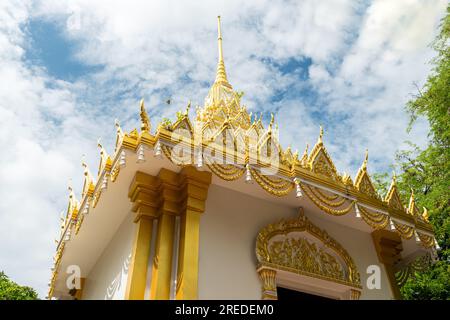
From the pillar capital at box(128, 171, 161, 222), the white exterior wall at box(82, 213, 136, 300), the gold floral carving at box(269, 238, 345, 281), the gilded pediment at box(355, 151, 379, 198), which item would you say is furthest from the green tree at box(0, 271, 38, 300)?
the gilded pediment at box(355, 151, 379, 198)

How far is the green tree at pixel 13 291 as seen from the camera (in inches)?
576

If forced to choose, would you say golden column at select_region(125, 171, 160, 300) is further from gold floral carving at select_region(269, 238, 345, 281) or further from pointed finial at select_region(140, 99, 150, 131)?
gold floral carving at select_region(269, 238, 345, 281)

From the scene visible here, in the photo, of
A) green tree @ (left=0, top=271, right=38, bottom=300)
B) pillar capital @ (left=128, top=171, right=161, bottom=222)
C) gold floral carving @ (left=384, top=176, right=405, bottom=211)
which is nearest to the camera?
pillar capital @ (left=128, top=171, right=161, bottom=222)

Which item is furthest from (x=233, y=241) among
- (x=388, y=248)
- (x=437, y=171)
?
(x=437, y=171)

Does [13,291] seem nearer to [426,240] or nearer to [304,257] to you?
[304,257]

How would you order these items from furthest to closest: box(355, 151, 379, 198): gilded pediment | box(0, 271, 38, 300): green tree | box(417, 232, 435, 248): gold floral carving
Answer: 1. box(0, 271, 38, 300): green tree
2. box(417, 232, 435, 248): gold floral carving
3. box(355, 151, 379, 198): gilded pediment

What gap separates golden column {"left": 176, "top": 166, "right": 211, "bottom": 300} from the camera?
5.08 metres

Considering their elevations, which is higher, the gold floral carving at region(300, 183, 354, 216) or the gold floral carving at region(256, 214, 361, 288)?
the gold floral carving at region(300, 183, 354, 216)

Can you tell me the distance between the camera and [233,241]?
5941 mm

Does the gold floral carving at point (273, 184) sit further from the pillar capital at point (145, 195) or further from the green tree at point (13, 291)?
the green tree at point (13, 291)

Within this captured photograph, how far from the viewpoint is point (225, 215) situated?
6094mm

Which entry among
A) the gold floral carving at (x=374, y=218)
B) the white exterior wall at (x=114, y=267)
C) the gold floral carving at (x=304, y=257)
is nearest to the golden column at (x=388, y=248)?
the gold floral carving at (x=374, y=218)

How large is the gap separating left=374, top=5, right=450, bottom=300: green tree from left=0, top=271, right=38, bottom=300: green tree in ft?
40.8
